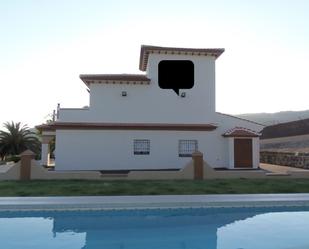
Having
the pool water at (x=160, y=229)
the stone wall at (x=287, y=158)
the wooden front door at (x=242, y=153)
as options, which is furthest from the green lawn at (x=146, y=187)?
the stone wall at (x=287, y=158)

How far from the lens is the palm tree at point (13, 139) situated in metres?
36.3

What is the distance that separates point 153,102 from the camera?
24578mm

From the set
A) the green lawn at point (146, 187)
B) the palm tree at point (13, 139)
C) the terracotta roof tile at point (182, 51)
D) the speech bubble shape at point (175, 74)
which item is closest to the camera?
the green lawn at point (146, 187)

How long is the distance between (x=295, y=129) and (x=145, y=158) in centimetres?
1533

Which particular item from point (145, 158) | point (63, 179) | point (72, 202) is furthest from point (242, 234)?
point (145, 158)

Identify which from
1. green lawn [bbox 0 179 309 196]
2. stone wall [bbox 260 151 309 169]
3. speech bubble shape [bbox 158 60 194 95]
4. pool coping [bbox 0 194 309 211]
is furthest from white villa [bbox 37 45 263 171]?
pool coping [bbox 0 194 309 211]

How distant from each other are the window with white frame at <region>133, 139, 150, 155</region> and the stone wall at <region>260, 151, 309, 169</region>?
1068cm

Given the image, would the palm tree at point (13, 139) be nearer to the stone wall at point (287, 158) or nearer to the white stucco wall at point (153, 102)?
the white stucco wall at point (153, 102)

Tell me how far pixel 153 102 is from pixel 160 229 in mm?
14763

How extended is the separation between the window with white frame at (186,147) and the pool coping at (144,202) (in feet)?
34.6

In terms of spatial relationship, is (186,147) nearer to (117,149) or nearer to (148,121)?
(148,121)

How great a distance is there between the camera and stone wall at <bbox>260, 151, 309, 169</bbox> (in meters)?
25.5

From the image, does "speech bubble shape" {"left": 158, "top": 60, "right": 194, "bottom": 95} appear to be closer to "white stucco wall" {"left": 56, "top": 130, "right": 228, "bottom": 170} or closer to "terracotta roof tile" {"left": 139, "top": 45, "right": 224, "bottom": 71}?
"terracotta roof tile" {"left": 139, "top": 45, "right": 224, "bottom": 71}

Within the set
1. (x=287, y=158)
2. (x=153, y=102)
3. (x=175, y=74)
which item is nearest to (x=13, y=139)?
(x=153, y=102)
